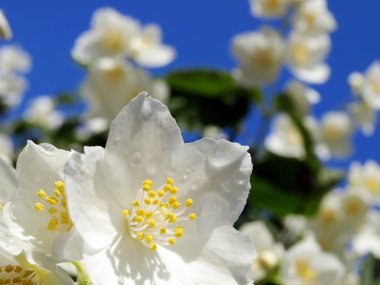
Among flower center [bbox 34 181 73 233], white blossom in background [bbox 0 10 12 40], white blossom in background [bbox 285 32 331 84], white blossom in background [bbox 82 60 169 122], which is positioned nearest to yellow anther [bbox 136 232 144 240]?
flower center [bbox 34 181 73 233]

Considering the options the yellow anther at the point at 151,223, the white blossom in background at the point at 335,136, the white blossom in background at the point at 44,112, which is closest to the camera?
the yellow anther at the point at 151,223

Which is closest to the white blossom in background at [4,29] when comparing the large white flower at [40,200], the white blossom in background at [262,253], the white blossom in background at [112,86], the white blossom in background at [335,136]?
the large white flower at [40,200]

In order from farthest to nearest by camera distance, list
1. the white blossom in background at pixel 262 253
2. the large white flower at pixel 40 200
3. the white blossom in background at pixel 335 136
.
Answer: the white blossom in background at pixel 335 136 → the white blossom in background at pixel 262 253 → the large white flower at pixel 40 200

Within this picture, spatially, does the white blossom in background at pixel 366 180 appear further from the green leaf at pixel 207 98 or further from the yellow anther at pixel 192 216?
the yellow anther at pixel 192 216

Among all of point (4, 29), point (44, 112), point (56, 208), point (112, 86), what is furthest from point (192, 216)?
point (44, 112)

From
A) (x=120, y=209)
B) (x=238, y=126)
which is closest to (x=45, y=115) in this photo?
(x=238, y=126)

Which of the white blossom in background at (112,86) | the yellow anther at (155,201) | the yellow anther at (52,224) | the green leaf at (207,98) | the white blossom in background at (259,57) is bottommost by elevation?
the yellow anther at (52,224)

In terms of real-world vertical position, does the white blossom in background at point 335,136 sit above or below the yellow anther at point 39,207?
above

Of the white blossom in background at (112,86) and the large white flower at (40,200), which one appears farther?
the white blossom in background at (112,86)
